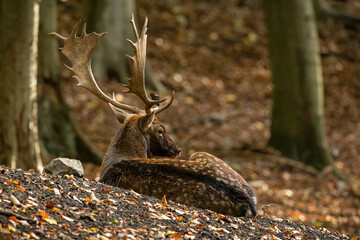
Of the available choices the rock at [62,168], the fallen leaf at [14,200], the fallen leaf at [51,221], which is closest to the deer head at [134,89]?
the rock at [62,168]

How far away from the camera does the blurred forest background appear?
29.6 ft

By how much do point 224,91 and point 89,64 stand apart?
10240 mm

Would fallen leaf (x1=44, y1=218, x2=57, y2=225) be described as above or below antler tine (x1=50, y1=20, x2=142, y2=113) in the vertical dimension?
below

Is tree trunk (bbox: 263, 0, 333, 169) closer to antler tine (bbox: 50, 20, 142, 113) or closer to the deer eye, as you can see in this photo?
the deer eye

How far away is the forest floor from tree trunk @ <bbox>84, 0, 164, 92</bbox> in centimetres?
27

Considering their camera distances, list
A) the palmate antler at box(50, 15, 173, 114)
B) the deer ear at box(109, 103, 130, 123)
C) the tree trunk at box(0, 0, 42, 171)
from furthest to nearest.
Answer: the tree trunk at box(0, 0, 42, 171) → the deer ear at box(109, 103, 130, 123) → the palmate antler at box(50, 15, 173, 114)

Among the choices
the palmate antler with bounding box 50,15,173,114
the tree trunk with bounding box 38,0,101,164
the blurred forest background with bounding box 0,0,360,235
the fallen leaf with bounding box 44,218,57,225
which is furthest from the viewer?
the tree trunk with bounding box 38,0,101,164

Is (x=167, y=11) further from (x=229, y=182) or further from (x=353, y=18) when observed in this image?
(x=229, y=182)

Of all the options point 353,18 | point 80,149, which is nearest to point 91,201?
point 80,149

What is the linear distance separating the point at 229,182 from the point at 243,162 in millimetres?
7162

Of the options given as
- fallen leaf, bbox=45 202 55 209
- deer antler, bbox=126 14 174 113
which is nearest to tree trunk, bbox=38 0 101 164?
deer antler, bbox=126 14 174 113

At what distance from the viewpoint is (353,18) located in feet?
75.9

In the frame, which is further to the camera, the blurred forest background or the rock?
the blurred forest background

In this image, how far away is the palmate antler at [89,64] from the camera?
7672mm
